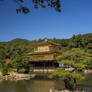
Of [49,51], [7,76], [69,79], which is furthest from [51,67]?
[69,79]

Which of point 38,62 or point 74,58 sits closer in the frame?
point 74,58

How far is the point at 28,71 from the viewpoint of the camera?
72.3ft

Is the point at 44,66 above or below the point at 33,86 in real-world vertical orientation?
above

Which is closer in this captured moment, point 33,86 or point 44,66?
point 33,86

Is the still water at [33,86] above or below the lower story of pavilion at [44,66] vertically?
below

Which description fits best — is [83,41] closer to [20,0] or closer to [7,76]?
[7,76]

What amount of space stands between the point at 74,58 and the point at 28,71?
1298cm

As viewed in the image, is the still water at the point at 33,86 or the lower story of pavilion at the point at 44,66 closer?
the still water at the point at 33,86

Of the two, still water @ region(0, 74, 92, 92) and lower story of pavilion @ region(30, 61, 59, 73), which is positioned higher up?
lower story of pavilion @ region(30, 61, 59, 73)

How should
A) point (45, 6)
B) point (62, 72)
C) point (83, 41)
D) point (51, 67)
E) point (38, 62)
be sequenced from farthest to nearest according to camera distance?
point (83, 41) < point (38, 62) < point (51, 67) < point (62, 72) < point (45, 6)

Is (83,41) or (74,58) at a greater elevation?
(83,41)

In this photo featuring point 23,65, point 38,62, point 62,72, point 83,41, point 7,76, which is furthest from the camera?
point 83,41

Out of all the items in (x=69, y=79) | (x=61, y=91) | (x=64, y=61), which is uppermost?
(x=64, y=61)

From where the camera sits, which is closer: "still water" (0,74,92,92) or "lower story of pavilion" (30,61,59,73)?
"still water" (0,74,92,92)
